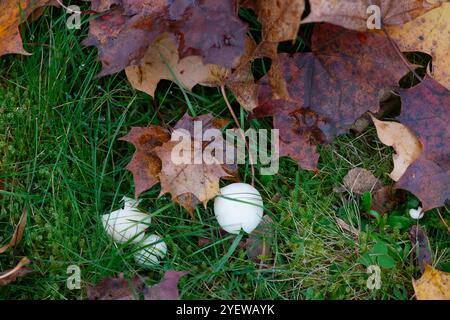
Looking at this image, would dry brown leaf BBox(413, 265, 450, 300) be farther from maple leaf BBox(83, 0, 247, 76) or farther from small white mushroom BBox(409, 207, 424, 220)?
maple leaf BBox(83, 0, 247, 76)

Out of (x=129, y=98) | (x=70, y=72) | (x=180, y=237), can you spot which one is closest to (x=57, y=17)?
(x=70, y=72)

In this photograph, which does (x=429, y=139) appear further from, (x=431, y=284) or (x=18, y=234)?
(x=18, y=234)

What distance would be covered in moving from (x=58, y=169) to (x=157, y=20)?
69 centimetres

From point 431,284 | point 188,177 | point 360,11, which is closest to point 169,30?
point 188,177

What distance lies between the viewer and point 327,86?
7.07ft

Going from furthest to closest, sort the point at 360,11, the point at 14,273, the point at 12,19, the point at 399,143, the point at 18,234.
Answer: the point at 12,19, the point at 399,143, the point at 18,234, the point at 14,273, the point at 360,11

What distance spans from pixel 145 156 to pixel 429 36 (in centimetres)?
112

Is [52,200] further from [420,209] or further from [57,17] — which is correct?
[420,209]

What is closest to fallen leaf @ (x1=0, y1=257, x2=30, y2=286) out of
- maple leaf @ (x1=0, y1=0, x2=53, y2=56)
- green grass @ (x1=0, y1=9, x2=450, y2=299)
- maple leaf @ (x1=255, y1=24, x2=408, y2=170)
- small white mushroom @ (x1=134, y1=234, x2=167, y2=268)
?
green grass @ (x1=0, y1=9, x2=450, y2=299)

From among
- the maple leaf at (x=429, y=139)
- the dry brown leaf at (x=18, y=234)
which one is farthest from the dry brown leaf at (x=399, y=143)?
the dry brown leaf at (x=18, y=234)

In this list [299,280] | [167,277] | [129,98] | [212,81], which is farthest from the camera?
[129,98]

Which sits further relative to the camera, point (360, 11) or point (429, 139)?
point (429, 139)

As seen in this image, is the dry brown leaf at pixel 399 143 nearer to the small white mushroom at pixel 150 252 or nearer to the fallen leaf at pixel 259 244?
the fallen leaf at pixel 259 244

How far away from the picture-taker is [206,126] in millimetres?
2229
